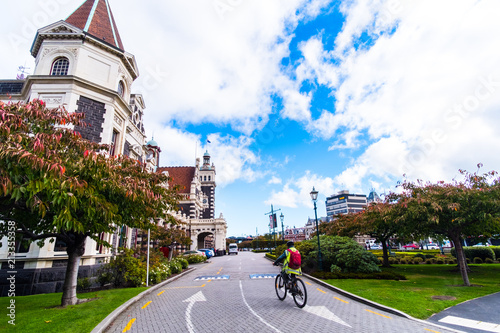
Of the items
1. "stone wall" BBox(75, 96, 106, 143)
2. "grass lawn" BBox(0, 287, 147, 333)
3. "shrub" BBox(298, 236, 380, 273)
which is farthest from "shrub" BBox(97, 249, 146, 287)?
"shrub" BBox(298, 236, 380, 273)

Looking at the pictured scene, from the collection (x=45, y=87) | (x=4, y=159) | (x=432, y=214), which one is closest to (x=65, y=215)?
(x=4, y=159)

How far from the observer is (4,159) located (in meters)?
5.64

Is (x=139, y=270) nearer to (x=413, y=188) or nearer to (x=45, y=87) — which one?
(x=45, y=87)

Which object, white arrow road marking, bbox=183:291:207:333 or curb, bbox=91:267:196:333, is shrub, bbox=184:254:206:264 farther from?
white arrow road marking, bbox=183:291:207:333

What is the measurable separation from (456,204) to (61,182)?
16.0 m

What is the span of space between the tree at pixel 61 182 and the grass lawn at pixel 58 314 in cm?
98

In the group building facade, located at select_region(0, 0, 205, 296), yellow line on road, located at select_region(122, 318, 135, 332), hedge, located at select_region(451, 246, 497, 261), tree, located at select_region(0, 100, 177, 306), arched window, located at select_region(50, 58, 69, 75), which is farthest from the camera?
hedge, located at select_region(451, 246, 497, 261)

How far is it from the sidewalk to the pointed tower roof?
74.4 feet

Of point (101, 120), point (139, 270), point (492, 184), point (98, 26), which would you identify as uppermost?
point (98, 26)

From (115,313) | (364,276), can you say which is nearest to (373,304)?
(364,276)

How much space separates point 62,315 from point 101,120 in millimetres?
12277

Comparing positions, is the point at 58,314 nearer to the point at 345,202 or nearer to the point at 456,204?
the point at 456,204

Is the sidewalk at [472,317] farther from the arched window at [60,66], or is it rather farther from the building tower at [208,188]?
the building tower at [208,188]

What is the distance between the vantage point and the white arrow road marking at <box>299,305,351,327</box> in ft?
24.5
